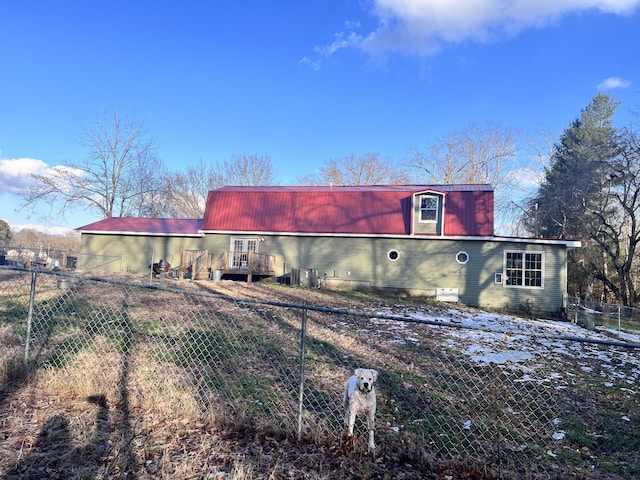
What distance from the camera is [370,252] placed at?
19.3 meters

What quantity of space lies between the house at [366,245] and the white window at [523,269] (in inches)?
1.6

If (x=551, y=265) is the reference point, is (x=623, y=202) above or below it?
above

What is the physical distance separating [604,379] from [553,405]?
2.22 meters

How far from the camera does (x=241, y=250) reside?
808 inches

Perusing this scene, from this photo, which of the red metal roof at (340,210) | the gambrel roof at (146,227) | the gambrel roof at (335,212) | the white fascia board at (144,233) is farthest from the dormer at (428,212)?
the gambrel roof at (146,227)

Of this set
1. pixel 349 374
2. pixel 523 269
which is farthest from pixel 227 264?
pixel 349 374

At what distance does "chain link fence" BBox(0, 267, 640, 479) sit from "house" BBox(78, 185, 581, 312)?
9.00 meters

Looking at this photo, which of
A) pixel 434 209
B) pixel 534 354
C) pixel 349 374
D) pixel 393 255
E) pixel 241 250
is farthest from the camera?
pixel 241 250

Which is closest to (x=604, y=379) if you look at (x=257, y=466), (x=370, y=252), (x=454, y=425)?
(x=454, y=425)

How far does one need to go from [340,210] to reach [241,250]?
19.0 ft

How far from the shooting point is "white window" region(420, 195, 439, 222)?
61.7 feet

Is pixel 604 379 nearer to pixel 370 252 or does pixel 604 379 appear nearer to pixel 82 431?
pixel 82 431

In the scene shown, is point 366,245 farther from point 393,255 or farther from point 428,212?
point 428,212

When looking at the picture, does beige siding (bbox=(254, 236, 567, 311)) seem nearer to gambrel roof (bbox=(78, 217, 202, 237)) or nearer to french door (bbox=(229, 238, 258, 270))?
french door (bbox=(229, 238, 258, 270))
